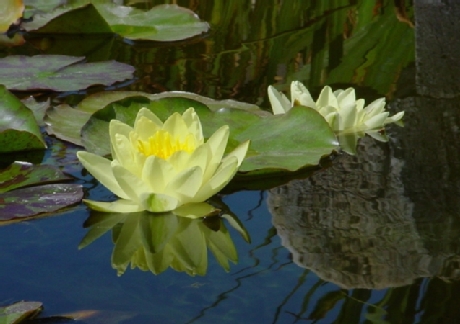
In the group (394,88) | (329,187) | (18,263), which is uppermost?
(394,88)

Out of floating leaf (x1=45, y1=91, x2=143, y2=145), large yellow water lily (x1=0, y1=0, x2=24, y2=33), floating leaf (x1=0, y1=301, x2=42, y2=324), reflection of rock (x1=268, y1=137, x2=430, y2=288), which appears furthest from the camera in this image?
large yellow water lily (x1=0, y1=0, x2=24, y2=33)

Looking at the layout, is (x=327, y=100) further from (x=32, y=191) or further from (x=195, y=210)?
(x=32, y=191)

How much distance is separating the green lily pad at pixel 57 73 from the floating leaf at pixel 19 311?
1.08 meters

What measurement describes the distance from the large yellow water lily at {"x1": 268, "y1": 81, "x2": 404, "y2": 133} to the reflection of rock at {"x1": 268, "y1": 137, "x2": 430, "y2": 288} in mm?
111

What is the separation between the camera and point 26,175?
1408 millimetres

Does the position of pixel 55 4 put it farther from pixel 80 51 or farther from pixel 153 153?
pixel 153 153

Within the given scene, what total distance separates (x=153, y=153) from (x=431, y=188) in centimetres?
55

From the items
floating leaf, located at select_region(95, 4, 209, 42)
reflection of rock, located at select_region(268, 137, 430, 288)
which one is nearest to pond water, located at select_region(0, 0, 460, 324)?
reflection of rock, located at select_region(268, 137, 430, 288)

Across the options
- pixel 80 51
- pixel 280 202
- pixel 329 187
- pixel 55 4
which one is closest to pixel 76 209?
pixel 280 202

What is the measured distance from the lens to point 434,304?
3.27 feet

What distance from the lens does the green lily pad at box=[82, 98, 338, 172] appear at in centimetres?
147

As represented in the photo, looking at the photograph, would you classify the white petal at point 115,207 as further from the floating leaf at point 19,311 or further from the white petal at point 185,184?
the floating leaf at point 19,311

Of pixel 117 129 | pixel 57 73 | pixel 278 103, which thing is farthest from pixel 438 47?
pixel 117 129

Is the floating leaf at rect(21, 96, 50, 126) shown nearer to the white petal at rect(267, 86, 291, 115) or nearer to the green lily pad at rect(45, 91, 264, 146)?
the green lily pad at rect(45, 91, 264, 146)
